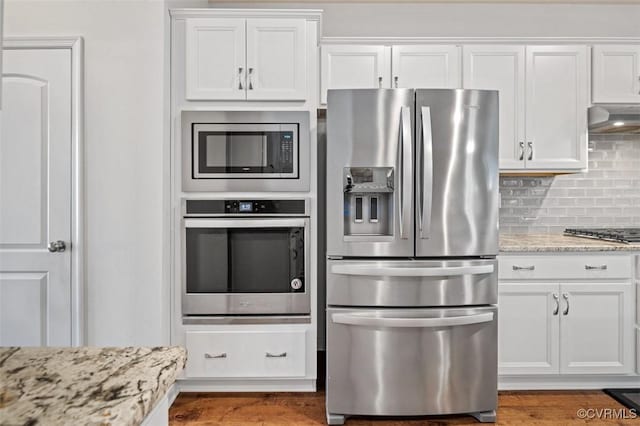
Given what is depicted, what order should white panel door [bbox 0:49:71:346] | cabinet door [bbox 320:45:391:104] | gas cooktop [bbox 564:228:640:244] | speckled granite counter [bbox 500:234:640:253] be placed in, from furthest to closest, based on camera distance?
cabinet door [bbox 320:45:391:104] < gas cooktop [bbox 564:228:640:244] < speckled granite counter [bbox 500:234:640:253] < white panel door [bbox 0:49:71:346]

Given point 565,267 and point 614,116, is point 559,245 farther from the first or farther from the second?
point 614,116

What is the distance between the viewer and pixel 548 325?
2484 millimetres

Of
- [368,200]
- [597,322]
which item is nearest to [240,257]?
[368,200]

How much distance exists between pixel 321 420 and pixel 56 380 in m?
1.90

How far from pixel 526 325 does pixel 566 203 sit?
1200mm

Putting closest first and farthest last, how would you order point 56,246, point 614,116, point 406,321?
point 406,321 → point 56,246 → point 614,116

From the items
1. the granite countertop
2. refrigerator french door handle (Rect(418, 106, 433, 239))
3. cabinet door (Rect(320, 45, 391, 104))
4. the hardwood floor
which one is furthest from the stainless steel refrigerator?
the granite countertop

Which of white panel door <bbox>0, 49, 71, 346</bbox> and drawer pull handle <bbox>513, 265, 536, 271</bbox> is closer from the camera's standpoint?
white panel door <bbox>0, 49, 71, 346</bbox>

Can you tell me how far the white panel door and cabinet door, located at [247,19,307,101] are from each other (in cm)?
104

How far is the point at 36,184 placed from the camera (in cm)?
233

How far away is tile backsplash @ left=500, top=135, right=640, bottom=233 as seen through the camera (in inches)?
123

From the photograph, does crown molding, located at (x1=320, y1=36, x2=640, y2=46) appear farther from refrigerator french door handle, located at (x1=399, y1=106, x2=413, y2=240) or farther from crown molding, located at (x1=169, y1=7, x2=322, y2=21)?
refrigerator french door handle, located at (x1=399, y1=106, x2=413, y2=240)

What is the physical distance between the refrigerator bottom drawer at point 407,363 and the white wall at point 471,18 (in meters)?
2.20

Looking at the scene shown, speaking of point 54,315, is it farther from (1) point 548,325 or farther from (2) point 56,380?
(1) point 548,325
